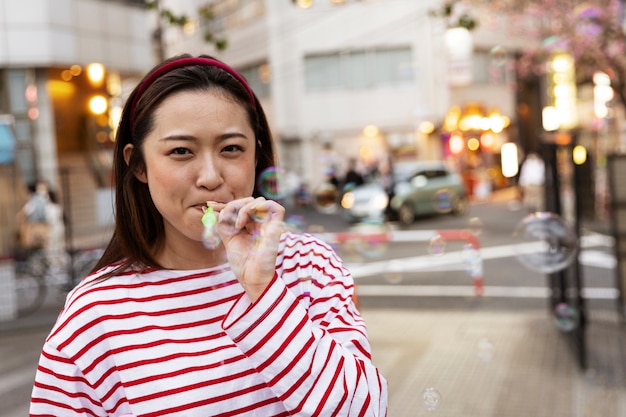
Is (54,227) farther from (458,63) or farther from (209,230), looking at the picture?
(458,63)

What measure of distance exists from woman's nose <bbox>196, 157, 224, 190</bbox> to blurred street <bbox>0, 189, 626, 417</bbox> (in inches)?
76.0

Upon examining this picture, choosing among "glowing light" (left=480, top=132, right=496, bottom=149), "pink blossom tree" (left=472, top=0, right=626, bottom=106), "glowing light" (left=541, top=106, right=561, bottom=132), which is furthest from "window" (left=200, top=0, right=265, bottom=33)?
"glowing light" (left=541, top=106, right=561, bottom=132)

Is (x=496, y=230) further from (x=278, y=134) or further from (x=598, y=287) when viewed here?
(x=278, y=134)

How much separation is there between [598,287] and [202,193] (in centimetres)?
935

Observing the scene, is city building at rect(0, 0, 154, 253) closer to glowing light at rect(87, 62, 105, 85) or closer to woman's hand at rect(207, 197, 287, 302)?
glowing light at rect(87, 62, 105, 85)

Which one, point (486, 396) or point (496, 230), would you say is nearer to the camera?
point (486, 396)

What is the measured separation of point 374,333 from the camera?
25.2ft

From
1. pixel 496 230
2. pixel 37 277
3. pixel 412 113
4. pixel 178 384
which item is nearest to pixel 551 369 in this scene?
pixel 178 384

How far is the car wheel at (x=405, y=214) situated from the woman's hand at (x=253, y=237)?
1787 cm

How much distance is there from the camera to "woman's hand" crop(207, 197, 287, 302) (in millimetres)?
1195

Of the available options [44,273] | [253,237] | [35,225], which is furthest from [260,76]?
[253,237]

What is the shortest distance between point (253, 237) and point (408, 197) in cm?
1808

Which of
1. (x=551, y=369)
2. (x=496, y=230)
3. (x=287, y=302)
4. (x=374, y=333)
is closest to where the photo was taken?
(x=287, y=302)

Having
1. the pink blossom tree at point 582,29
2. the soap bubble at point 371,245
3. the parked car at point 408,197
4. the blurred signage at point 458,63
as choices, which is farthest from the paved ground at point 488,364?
the blurred signage at point 458,63
